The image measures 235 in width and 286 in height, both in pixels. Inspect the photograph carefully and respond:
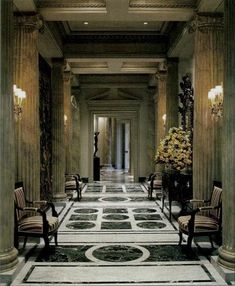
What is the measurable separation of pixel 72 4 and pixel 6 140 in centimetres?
354

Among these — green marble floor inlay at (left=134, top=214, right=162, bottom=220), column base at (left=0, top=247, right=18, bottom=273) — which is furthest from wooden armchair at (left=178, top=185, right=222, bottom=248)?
column base at (left=0, top=247, right=18, bottom=273)

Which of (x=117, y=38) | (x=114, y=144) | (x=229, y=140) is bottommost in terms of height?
(x=229, y=140)

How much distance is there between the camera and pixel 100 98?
16672 millimetres

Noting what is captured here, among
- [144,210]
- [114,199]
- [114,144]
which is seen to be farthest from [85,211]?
[114,144]

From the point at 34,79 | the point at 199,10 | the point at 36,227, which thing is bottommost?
the point at 36,227

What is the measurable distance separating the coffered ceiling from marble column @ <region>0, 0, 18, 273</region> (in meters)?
2.28

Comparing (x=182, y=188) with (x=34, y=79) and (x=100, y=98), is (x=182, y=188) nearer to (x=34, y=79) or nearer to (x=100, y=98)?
(x=34, y=79)

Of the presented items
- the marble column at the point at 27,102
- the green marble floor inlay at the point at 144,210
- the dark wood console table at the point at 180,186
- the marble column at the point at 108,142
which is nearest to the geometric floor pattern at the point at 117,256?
the green marble floor inlay at the point at 144,210

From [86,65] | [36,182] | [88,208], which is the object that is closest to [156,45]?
[86,65]

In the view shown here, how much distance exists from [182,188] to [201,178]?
1.63 metres

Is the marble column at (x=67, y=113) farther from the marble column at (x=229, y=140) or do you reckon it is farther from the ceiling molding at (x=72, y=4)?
the marble column at (x=229, y=140)

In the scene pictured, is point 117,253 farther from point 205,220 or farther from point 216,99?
point 216,99

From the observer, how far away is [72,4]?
277 inches

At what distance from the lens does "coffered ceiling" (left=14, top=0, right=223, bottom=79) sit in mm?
7031
